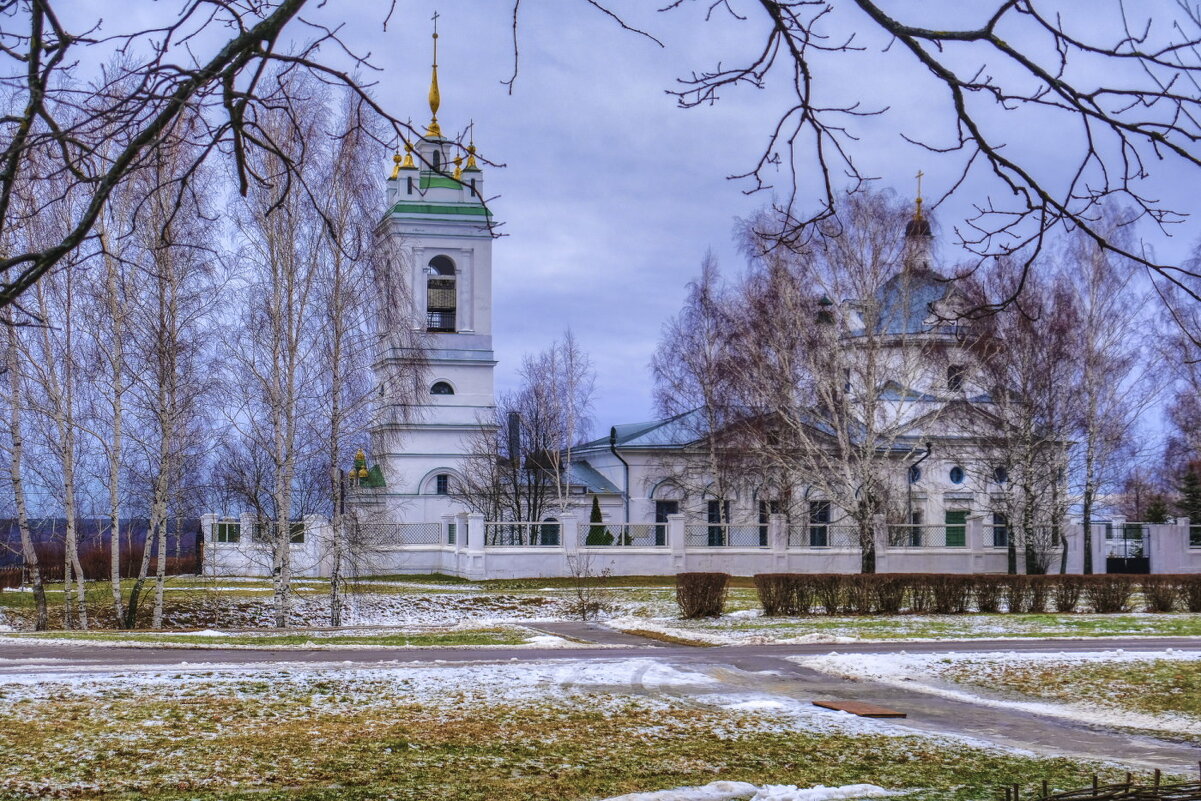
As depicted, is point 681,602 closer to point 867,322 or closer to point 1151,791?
point 867,322

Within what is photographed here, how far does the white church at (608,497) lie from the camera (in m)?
38.5

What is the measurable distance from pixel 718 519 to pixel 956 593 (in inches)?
853

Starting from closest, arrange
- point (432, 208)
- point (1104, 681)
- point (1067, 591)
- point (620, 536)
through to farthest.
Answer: point (1104, 681), point (1067, 591), point (620, 536), point (432, 208)

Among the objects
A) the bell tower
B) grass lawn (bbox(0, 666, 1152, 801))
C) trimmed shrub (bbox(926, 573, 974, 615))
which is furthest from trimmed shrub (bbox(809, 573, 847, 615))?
the bell tower

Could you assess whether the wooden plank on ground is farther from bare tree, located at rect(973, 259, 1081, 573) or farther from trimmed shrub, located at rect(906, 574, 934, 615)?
bare tree, located at rect(973, 259, 1081, 573)

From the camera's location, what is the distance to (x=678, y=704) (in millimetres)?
11375

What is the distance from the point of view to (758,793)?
714cm

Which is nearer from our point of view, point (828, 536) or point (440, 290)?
point (828, 536)

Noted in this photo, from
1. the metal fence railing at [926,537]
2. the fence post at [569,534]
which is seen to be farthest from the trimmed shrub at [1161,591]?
the fence post at [569,534]

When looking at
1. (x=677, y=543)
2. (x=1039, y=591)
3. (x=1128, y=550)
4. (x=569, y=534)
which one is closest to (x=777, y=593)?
(x=1039, y=591)

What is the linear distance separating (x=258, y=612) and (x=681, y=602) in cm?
1085

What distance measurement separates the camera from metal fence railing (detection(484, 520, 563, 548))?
127ft

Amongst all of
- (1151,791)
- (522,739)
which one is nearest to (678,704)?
(522,739)

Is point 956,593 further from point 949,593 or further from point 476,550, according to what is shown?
point 476,550
